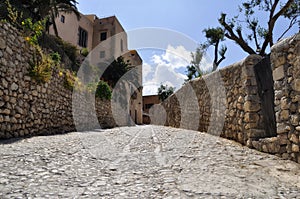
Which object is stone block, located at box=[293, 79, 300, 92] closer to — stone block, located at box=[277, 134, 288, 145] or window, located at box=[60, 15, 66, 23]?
stone block, located at box=[277, 134, 288, 145]

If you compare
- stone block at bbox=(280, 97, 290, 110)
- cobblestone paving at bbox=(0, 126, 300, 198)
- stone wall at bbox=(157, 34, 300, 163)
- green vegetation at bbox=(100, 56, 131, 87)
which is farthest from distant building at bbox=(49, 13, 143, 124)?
stone block at bbox=(280, 97, 290, 110)

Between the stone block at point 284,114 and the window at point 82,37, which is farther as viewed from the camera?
the window at point 82,37

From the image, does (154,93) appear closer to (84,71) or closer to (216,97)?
(84,71)

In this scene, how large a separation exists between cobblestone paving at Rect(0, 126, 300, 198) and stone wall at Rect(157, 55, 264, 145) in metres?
0.64

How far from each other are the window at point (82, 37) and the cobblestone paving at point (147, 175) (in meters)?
21.3

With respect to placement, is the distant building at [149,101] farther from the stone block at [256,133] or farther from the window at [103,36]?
the stone block at [256,133]

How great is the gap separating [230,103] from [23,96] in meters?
5.10

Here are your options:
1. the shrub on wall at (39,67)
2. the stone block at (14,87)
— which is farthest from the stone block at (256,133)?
the shrub on wall at (39,67)

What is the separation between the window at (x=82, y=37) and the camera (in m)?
22.5

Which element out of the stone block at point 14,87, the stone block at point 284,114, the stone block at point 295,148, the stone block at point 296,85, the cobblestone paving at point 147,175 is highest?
the stone block at point 14,87

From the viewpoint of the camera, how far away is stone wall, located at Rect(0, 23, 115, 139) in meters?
4.50

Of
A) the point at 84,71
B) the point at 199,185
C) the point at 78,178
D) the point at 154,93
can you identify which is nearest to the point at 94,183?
the point at 78,178

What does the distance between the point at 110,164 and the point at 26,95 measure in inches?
146

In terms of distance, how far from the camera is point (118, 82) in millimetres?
20484
